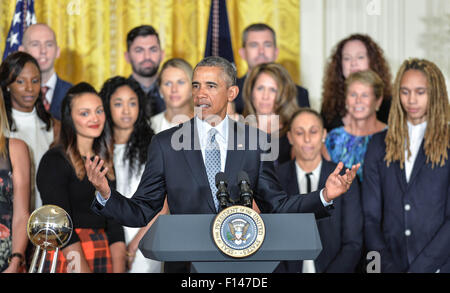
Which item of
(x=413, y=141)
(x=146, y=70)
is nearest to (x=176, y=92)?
Result: (x=146, y=70)

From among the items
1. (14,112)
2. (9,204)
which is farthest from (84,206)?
(14,112)

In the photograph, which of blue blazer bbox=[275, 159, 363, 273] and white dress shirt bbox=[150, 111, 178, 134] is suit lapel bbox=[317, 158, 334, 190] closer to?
blue blazer bbox=[275, 159, 363, 273]

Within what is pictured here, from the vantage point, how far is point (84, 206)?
4465mm

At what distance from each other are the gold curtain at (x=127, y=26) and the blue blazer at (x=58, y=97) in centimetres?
65

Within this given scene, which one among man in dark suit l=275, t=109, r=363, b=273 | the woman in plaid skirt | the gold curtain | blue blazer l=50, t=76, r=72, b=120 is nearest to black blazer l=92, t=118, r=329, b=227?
man in dark suit l=275, t=109, r=363, b=273

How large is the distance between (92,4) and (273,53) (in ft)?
6.03

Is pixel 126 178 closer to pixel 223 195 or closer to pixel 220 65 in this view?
pixel 220 65

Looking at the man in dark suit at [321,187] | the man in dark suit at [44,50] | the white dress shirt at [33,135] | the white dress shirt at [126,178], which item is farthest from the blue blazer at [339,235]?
the man in dark suit at [44,50]

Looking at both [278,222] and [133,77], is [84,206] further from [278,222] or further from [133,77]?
[278,222]

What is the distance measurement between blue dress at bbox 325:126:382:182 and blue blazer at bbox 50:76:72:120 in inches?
81.5

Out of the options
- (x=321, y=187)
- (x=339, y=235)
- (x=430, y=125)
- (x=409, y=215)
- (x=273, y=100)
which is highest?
(x=273, y=100)

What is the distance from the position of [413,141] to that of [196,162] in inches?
80.4

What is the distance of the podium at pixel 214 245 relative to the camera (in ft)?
8.08

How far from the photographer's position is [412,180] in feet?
14.6
